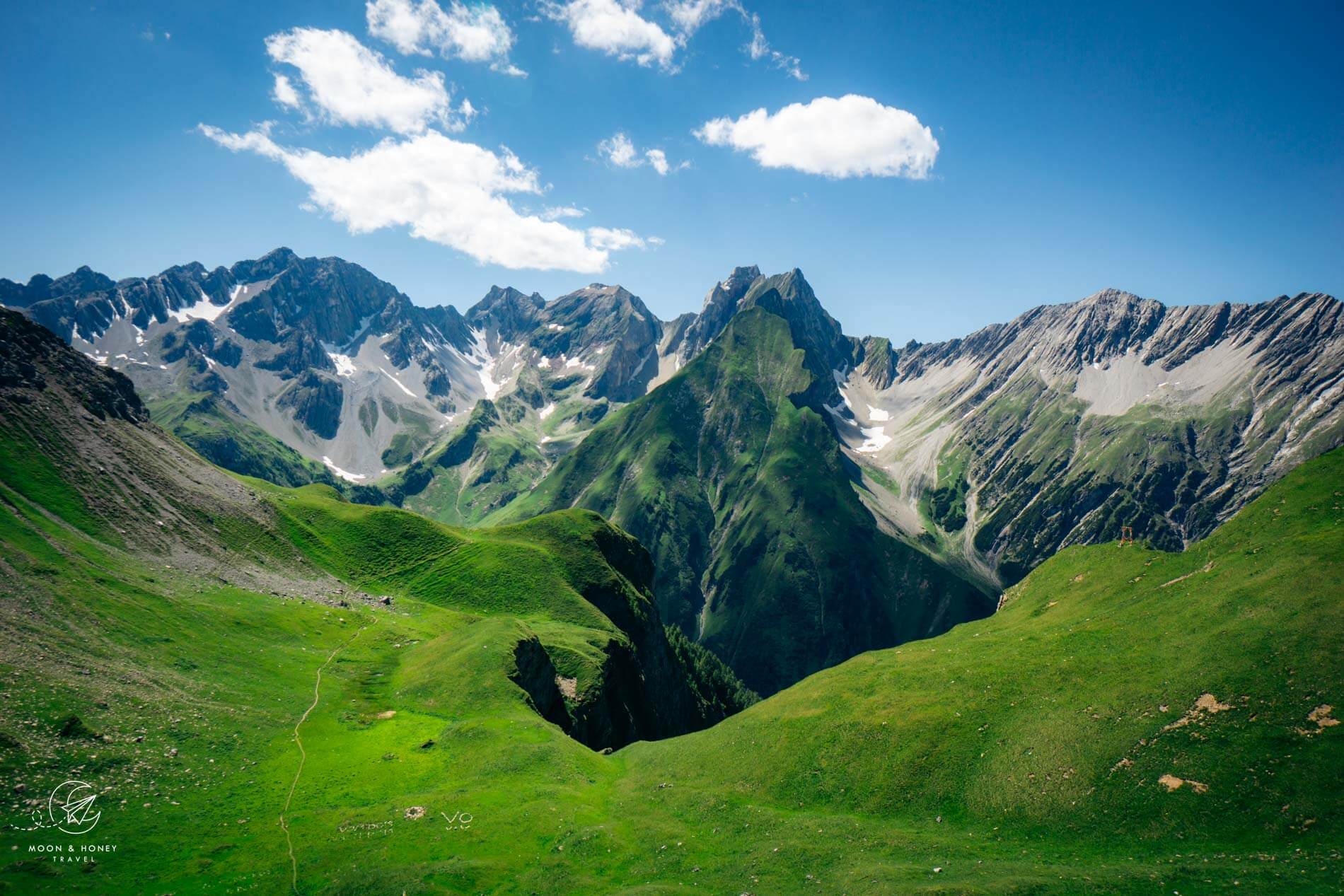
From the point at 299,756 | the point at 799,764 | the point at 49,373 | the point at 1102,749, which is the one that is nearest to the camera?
the point at 1102,749

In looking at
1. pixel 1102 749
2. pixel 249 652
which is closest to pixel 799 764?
pixel 1102 749

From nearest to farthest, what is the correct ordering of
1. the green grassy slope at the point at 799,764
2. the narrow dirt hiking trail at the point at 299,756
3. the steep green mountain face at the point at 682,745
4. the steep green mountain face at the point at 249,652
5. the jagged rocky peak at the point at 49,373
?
the green grassy slope at the point at 799,764
the steep green mountain face at the point at 682,745
the narrow dirt hiking trail at the point at 299,756
the steep green mountain face at the point at 249,652
the jagged rocky peak at the point at 49,373

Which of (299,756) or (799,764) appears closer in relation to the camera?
(799,764)

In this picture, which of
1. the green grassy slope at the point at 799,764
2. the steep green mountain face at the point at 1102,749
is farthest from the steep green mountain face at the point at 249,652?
the steep green mountain face at the point at 1102,749

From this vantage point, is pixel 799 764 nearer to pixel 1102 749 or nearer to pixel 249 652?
pixel 1102 749

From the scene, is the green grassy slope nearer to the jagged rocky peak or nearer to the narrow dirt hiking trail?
the narrow dirt hiking trail

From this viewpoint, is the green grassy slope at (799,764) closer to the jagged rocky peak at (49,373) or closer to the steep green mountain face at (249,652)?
the steep green mountain face at (249,652)

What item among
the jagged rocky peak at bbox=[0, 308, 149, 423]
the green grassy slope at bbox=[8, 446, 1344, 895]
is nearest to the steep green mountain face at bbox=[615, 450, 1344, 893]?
the green grassy slope at bbox=[8, 446, 1344, 895]

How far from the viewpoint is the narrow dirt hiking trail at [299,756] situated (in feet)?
125

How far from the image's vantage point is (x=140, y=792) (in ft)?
138

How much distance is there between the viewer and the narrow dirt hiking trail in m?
38.1

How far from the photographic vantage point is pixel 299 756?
54.8 meters

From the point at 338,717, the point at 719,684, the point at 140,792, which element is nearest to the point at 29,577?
the point at 338,717

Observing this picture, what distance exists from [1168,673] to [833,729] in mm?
25631
